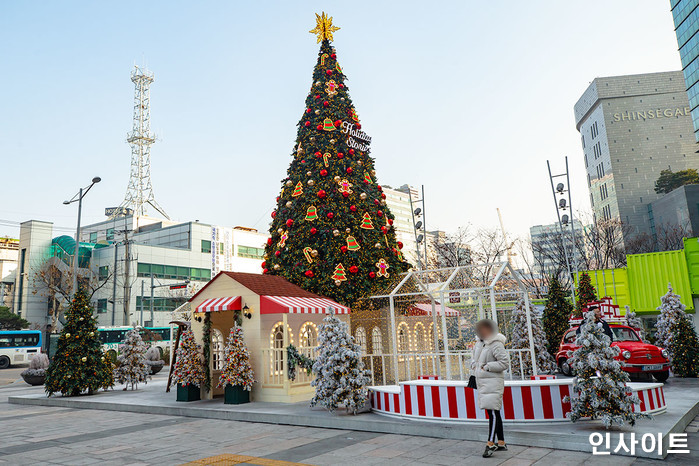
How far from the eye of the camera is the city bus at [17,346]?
1401 inches

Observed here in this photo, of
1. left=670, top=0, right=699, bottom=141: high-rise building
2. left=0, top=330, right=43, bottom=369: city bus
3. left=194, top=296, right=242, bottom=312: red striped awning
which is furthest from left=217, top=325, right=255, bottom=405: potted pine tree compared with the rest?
left=670, top=0, right=699, bottom=141: high-rise building

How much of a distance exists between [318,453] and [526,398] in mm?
3575

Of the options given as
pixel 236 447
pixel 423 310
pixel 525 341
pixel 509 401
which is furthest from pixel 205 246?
pixel 509 401

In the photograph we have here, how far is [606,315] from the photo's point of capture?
16.2m

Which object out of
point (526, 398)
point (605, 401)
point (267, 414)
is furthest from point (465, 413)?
point (267, 414)

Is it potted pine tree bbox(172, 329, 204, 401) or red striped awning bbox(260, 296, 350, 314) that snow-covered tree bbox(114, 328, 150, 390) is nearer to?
potted pine tree bbox(172, 329, 204, 401)

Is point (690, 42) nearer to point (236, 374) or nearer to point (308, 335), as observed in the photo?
point (308, 335)

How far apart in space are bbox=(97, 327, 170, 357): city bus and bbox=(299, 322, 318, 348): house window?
23.0m

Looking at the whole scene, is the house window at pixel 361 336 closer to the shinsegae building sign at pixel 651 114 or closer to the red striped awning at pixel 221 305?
the red striped awning at pixel 221 305

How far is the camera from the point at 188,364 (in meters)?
13.2

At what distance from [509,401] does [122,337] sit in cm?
3567

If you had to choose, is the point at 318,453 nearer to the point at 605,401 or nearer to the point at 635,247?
the point at 605,401

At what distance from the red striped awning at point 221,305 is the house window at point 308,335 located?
2095 mm

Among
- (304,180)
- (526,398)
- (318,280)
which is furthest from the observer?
(304,180)
